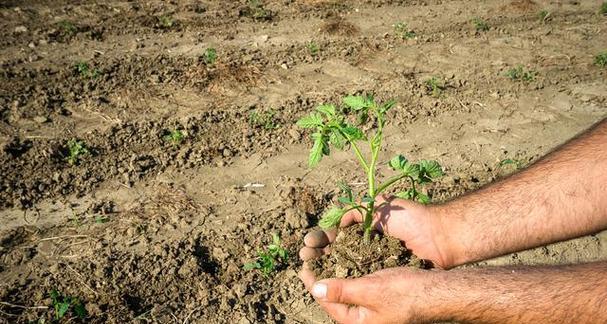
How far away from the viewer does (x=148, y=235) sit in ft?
10.7

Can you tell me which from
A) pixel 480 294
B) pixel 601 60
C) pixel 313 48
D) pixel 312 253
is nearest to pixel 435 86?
pixel 313 48

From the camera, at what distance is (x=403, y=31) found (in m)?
6.20

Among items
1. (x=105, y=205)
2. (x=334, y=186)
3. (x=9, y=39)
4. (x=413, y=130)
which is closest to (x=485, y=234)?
(x=334, y=186)

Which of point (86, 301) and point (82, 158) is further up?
point (82, 158)

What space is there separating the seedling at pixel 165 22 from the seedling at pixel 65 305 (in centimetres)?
408

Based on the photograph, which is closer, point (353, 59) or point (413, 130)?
point (413, 130)

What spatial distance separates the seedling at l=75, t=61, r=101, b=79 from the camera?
4.80m

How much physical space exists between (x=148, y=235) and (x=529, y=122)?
3721 millimetres

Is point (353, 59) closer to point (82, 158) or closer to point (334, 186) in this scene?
point (334, 186)

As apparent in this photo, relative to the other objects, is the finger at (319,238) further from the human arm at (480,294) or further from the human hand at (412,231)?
the human arm at (480,294)

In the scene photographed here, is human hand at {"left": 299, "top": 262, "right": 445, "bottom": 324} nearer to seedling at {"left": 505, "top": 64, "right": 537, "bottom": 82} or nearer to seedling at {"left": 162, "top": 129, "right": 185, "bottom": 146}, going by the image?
seedling at {"left": 162, "top": 129, "right": 185, "bottom": 146}

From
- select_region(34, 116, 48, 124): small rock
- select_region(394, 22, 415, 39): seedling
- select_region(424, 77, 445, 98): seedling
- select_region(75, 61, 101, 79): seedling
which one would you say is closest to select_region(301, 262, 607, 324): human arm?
select_region(424, 77, 445, 98): seedling

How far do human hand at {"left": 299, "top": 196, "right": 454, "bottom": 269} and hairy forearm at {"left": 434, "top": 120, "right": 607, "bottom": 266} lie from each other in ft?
0.15

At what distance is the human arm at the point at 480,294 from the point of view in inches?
77.4
